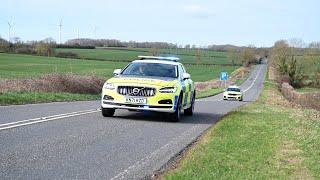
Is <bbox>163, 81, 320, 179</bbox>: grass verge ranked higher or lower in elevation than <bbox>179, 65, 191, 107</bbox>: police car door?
lower

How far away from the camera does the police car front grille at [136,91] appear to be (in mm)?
14219

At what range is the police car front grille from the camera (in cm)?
1422

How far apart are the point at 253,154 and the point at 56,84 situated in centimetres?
2506

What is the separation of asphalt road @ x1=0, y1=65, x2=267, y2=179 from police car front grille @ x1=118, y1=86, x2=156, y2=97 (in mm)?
696

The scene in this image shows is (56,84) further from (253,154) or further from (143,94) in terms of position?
(253,154)

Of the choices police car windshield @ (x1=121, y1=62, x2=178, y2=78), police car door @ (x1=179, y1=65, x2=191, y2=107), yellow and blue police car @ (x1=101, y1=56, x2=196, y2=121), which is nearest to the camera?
yellow and blue police car @ (x1=101, y1=56, x2=196, y2=121)

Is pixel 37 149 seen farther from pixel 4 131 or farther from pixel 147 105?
pixel 147 105

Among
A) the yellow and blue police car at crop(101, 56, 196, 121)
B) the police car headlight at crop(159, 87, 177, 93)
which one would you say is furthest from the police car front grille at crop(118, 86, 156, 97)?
the police car headlight at crop(159, 87, 177, 93)

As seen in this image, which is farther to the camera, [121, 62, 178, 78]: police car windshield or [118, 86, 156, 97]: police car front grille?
[121, 62, 178, 78]: police car windshield

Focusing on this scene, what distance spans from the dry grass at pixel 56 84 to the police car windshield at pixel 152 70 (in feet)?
39.7

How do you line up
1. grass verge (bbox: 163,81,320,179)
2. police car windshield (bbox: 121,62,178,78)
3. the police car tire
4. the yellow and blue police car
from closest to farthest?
grass verge (bbox: 163,81,320,179)
the yellow and blue police car
the police car tire
police car windshield (bbox: 121,62,178,78)

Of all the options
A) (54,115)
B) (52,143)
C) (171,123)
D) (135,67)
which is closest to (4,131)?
(52,143)

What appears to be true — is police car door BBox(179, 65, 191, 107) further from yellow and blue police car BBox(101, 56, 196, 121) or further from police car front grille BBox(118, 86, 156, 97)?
police car front grille BBox(118, 86, 156, 97)

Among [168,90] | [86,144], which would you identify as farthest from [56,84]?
[86,144]
